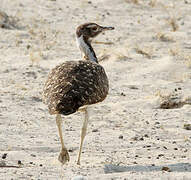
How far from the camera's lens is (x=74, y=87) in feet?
21.9

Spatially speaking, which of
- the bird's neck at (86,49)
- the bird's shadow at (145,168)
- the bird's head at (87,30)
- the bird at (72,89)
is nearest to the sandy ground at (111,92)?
the bird's shadow at (145,168)

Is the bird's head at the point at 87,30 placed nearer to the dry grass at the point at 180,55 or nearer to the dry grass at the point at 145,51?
the dry grass at the point at 180,55

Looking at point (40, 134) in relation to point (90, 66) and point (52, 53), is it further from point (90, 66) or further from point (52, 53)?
point (52, 53)

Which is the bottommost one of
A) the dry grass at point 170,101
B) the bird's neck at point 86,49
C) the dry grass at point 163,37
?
the dry grass at point 163,37

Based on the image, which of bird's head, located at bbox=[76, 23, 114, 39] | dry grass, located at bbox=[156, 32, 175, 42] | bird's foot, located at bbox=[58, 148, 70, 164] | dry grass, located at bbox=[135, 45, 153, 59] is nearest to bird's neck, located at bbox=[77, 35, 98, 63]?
bird's head, located at bbox=[76, 23, 114, 39]

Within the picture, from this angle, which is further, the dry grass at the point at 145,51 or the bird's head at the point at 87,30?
the dry grass at the point at 145,51

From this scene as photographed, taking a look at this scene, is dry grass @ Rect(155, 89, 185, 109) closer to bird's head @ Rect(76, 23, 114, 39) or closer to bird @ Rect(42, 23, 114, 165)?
bird's head @ Rect(76, 23, 114, 39)

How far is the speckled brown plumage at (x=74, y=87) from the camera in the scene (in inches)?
257

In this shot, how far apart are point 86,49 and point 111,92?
177 cm

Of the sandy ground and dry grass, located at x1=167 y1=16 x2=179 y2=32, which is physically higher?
the sandy ground

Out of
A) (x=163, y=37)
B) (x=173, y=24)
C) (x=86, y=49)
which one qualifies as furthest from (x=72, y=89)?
(x=173, y=24)

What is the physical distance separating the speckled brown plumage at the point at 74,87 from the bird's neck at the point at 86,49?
100 centimetres

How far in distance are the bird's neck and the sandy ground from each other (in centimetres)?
92

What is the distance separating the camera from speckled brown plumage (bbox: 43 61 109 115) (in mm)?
6516
